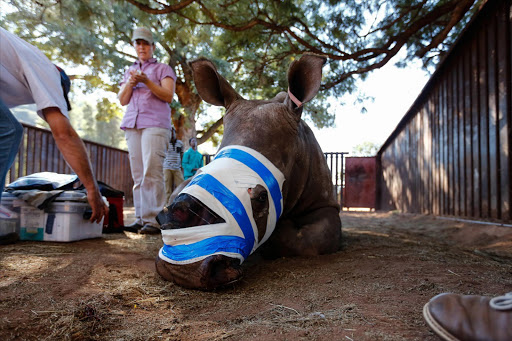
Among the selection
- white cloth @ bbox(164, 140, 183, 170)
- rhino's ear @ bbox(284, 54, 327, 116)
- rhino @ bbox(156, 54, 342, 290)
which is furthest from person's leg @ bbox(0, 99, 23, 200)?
white cloth @ bbox(164, 140, 183, 170)

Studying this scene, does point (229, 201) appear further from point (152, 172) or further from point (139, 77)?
point (139, 77)

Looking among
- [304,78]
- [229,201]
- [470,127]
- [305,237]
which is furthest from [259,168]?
[470,127]

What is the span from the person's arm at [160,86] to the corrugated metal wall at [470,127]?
4.47 m

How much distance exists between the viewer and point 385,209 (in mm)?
11391

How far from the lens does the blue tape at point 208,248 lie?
5.68 ft

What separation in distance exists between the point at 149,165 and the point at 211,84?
1.50m

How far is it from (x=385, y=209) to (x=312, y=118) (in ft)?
19.8

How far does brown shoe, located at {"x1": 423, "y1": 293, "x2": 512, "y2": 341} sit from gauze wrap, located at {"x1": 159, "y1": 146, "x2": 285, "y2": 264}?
995 millimetres

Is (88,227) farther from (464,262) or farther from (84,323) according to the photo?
(464,262)

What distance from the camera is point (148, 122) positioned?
12.9 feet

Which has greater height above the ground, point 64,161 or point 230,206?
point 64,161

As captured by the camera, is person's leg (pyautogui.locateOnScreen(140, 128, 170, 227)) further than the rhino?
Yes

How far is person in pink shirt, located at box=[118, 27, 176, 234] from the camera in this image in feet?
12.9

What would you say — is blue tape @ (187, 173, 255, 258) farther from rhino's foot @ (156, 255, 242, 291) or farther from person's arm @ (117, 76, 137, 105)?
person's arm @ (117, 76, 137, 105)
